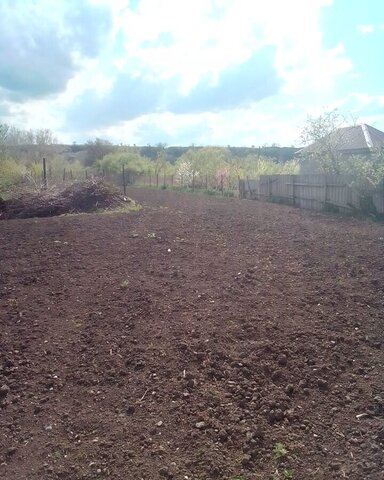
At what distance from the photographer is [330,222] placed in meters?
13.4

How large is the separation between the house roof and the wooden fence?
1762mm

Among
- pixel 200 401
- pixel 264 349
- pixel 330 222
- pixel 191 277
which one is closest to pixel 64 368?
pixel 200 401

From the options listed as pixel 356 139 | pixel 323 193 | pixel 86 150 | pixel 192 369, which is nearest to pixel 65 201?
pixel 323 193

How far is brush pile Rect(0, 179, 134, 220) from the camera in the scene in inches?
628

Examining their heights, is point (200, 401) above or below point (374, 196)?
below

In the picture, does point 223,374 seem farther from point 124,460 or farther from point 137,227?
point 137,227

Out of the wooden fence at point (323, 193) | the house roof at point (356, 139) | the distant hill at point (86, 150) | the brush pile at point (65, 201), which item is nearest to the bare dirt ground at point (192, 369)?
the wooden fence at point (323, 193)

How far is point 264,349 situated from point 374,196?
1204 centimetres

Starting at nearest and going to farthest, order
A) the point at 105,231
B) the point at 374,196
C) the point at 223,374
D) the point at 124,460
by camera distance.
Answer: the point at 124,460 < the point at 223,374 < the point at 105,231 < the point at 374,196

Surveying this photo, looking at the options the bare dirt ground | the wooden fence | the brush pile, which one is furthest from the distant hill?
the bare dirt ground

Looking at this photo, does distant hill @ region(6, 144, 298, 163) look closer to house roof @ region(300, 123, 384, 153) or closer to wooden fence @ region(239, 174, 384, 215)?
house roof @ region(300, 123, 384, 153)

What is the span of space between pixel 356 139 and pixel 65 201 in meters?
17.4

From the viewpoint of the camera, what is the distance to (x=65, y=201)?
16.7 metres

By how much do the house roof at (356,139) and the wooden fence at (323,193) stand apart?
1.76 meters
